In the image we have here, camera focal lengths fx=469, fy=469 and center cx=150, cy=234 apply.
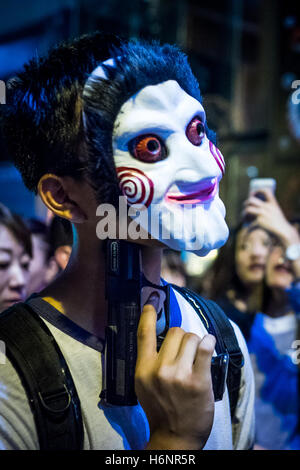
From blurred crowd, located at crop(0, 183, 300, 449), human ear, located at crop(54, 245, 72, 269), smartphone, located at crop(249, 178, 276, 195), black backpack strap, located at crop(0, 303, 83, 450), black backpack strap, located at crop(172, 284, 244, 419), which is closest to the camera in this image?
black backpack strap, located at crop(0, 303, 83, 450)

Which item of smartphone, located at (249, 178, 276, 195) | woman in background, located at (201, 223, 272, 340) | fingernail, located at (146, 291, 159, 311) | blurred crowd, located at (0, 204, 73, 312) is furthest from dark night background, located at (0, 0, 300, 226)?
fingernail, located at (146, 291, 159, 311)

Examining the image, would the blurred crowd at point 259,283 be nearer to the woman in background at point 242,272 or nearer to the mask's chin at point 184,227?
the woman in background at point 242,272

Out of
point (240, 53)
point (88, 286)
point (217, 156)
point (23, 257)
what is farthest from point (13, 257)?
point (240, 53)

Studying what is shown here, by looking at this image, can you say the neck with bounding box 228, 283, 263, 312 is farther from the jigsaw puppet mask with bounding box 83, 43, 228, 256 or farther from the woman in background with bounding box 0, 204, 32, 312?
the jigsaw puppet mask with bounding box 83, 43, 228, 256

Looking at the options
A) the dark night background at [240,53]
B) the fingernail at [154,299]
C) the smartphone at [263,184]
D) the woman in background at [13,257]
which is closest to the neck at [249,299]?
the smartphone at [263,184]

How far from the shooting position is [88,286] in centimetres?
105

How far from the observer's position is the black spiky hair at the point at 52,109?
37.6 inches

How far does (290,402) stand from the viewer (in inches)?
80.6

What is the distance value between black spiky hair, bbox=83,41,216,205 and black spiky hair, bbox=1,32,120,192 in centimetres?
3

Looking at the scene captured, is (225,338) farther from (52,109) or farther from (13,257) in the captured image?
(13,257)

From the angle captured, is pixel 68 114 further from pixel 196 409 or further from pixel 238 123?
pixel 238 123

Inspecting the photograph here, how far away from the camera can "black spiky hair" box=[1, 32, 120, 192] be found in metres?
0.95

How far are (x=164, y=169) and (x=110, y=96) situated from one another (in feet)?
0.59

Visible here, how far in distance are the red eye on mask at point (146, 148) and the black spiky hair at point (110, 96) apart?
1.9 inches
